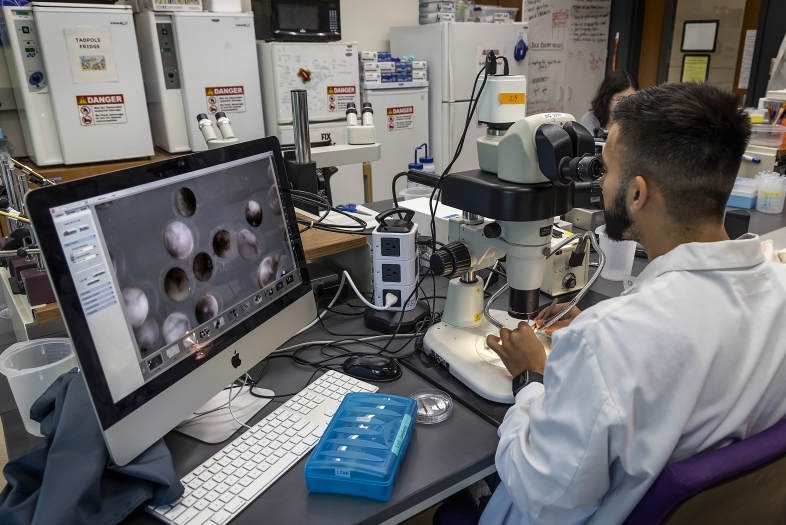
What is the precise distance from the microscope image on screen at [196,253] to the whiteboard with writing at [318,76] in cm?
235

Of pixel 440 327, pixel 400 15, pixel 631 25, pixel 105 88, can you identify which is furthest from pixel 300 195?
pixel 631 25

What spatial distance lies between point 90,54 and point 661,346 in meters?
2.89

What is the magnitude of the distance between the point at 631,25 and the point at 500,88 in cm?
459

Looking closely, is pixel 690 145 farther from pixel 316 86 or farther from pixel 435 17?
pixel 435 17

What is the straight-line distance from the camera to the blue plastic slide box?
2.52ft

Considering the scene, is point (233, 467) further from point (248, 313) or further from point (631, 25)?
point (631, 25)

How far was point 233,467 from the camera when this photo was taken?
2.74ft

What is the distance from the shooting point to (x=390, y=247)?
126 cm

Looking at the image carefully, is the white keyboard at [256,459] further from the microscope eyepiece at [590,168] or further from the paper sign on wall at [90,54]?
the paper sign on wall at [90,54]

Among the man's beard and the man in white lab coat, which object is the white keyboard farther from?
the man's beard

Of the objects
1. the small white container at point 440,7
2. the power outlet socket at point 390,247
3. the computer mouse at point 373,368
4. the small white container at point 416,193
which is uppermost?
the small white container at point 440,7

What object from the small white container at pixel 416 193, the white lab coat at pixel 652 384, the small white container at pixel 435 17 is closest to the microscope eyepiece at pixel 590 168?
the white lab coat at pixel 652 384

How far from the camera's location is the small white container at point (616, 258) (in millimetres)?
1555

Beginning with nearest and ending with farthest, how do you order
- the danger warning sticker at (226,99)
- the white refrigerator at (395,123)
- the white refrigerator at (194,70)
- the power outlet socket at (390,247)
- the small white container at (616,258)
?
the power outlet socket at (390,247), the small white container at (616,258), the white refrigerator at (194,70), the danger warning sticker at (226,99), the white refrigerator at (395,123)
